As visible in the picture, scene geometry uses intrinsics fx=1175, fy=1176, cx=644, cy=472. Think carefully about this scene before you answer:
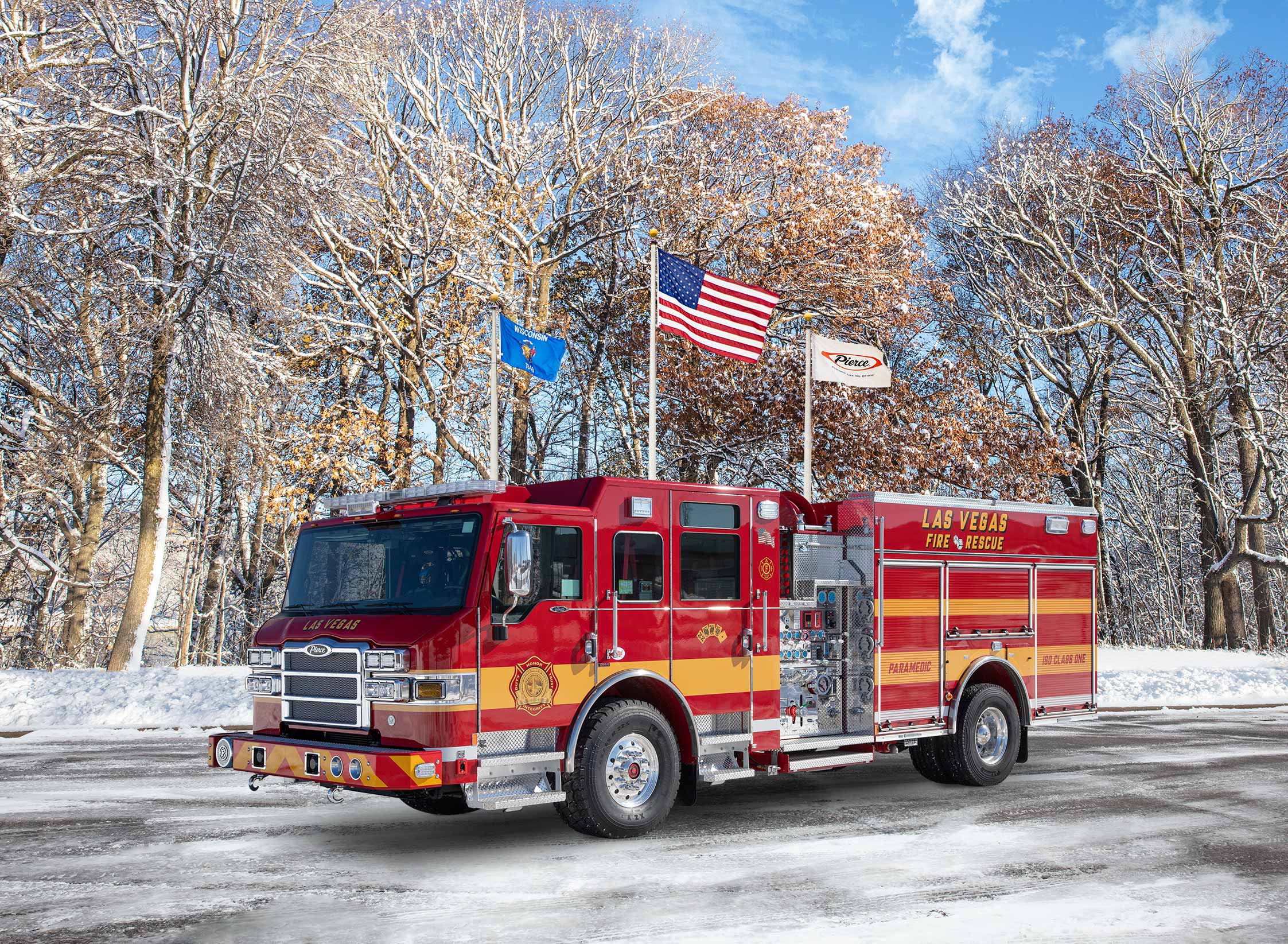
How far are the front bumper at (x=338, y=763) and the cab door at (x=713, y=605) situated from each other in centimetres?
231

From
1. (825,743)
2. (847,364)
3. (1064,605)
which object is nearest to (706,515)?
(825,743)

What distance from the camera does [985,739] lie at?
1177 cm

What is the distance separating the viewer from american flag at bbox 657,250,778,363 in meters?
18.5

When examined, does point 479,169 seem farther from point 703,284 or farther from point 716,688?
point 716,688

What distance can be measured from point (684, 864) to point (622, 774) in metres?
0.97

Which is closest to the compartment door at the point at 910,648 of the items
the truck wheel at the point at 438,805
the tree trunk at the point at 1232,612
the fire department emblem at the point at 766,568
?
the fire department emblem at the point at 766,568

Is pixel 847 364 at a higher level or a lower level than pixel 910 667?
higher

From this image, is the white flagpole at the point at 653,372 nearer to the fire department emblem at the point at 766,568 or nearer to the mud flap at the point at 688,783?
the fire department emblem at the point at 766,568

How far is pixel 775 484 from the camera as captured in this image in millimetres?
29422

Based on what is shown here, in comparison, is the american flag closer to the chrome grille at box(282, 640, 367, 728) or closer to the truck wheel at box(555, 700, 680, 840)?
the truck wheel at box(555, 700, 680, 840)

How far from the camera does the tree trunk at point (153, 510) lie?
21875 mm

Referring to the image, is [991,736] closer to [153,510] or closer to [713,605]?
[713,605]

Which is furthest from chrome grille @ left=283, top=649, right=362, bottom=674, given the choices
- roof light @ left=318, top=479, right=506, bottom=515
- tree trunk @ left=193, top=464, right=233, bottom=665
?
tree trunk @ left=193, top=464, right=233, bottom=665

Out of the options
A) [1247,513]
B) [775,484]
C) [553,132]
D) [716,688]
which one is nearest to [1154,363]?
[1247,513]
